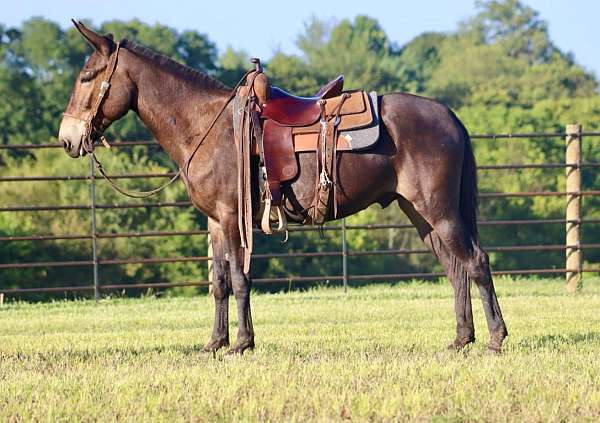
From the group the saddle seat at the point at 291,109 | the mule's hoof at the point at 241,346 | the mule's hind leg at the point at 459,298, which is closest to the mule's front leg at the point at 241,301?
the mule's hoof at the point at 241,346

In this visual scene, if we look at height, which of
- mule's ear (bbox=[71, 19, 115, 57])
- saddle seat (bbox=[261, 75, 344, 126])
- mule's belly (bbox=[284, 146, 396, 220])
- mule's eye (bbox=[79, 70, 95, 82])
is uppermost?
mule's ear (bbox=[71, 19, 115, 57])

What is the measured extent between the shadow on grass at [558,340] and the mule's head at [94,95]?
369 cm

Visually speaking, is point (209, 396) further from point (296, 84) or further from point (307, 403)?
point (296, 84)

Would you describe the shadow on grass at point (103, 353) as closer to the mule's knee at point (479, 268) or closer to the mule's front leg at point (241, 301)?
the mule's front leg at point (241, 301)

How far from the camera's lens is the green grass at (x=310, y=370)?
19.6 feet

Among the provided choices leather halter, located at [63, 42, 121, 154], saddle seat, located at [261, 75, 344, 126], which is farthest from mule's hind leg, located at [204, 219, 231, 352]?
leather halter, located at [63, 42, 121, 154]

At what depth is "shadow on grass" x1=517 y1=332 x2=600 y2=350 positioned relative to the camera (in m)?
8.37

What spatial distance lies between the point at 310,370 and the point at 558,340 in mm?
2651

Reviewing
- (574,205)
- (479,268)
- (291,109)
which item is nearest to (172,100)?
(291,109)

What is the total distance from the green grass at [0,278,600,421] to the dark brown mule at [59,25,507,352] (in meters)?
0.56

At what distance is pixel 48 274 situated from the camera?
36.9m

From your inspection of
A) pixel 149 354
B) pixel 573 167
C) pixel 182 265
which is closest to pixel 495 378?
pixel 149 354

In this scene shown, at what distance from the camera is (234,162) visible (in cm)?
810

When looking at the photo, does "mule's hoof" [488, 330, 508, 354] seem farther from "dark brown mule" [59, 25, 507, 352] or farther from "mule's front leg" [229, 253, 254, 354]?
"mule's front leg" [229, 253, 254, 354]
